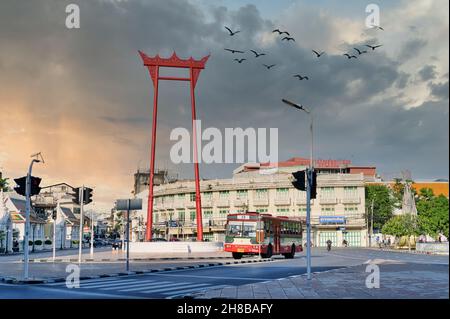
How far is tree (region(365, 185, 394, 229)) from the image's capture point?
98.4 m

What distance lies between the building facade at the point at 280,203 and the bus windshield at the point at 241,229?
177 feet

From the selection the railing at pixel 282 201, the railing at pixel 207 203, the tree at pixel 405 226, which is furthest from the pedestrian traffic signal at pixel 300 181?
the railing at pixel 207 203

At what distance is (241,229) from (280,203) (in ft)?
197

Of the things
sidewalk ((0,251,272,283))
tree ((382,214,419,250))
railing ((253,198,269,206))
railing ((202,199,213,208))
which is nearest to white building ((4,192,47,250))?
railing ((202,199,213,208))

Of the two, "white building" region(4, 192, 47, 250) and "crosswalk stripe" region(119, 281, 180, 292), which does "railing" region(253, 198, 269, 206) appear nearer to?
"white building" region(4, 192, 47, 250)

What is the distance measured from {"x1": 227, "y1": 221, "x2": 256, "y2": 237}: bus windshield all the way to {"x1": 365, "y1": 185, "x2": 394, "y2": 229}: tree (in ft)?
204

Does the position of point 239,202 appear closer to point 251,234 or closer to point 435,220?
point 435,220

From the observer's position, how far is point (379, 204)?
99750 millimetres

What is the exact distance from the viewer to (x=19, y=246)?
69.0m

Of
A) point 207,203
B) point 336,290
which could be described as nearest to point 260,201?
point 207,203
